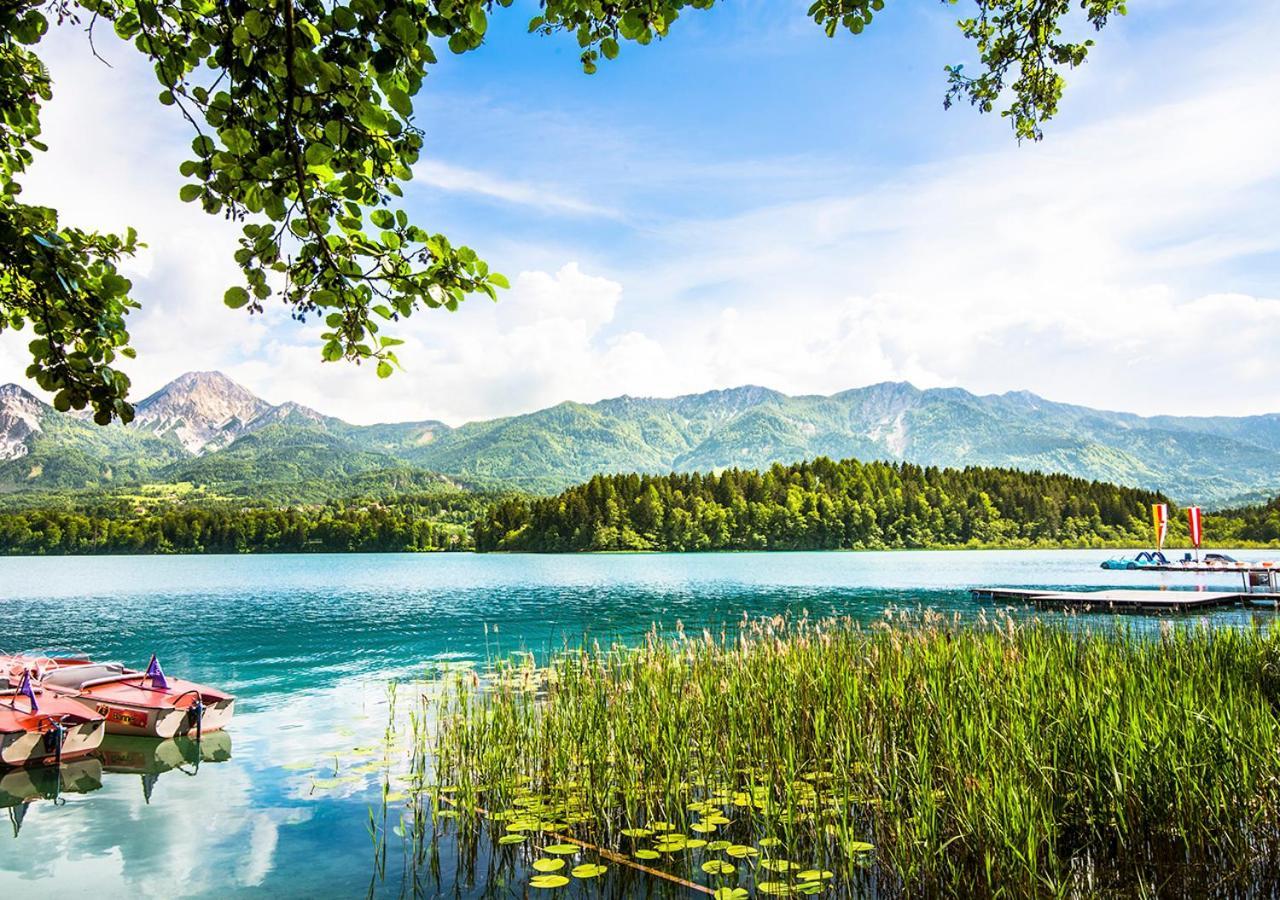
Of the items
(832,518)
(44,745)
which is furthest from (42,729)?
(832,518)

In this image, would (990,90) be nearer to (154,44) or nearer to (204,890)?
(154,44)

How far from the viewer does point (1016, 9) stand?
8039 millimetres

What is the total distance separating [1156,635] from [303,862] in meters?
23.2

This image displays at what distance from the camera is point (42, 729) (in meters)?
14.6

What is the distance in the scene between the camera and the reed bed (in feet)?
22.2

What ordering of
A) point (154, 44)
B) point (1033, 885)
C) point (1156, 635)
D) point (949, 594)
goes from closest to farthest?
point (154, 44) < point (1033, 885) < point (1156, 635) < point (949, 594)

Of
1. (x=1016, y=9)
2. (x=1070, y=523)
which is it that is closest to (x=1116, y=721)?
(x=1016, y=9)

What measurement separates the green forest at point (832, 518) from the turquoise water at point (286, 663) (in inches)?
2701

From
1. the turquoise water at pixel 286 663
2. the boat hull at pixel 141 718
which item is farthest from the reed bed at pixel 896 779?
the boat hull at pixel 141 718

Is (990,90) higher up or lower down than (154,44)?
higher up

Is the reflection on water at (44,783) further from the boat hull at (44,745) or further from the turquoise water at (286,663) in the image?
the boat hull at (44,745)

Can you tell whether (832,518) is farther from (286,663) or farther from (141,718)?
(141,718)

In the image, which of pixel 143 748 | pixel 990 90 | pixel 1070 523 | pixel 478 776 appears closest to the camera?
pixel 990 90

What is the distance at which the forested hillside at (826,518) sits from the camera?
144m
